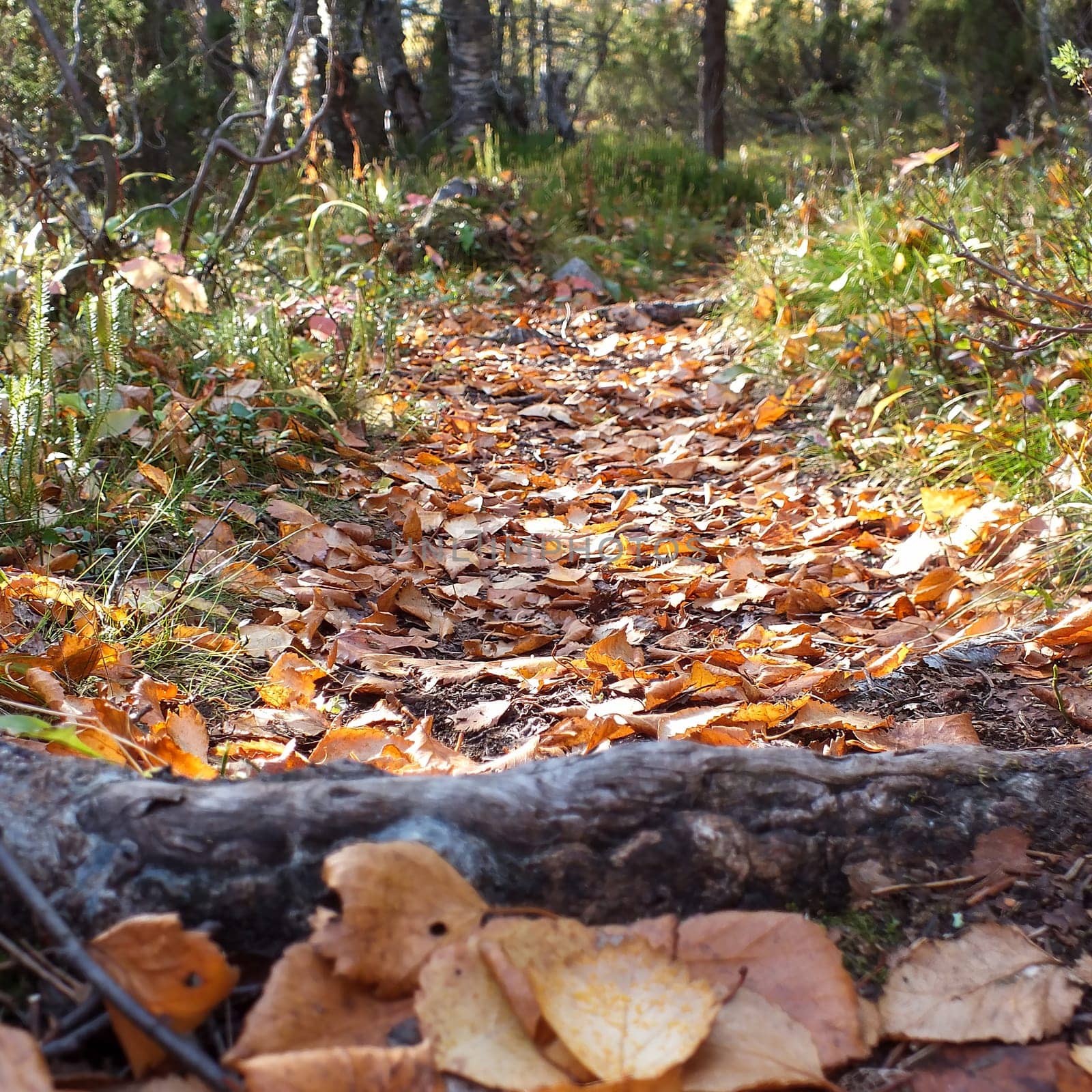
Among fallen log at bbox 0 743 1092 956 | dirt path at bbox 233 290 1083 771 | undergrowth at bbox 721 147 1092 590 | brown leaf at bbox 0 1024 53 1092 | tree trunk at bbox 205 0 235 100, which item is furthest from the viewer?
tree trunk at bbox 205 0 235 100

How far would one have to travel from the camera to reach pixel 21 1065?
0.62m

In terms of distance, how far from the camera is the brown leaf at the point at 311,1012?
27.3 inches

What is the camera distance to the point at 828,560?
243cm

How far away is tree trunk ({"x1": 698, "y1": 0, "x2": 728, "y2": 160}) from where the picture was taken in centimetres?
963

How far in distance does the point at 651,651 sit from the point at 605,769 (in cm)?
97

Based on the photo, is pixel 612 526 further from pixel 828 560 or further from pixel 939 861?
pixel 939 861

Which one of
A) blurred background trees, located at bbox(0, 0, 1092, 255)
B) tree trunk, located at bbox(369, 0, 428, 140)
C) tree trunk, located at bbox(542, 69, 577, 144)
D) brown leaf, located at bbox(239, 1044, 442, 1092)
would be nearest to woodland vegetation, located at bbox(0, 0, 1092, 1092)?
brown leaf, located at bbox(239, 1044, 442, 1092)

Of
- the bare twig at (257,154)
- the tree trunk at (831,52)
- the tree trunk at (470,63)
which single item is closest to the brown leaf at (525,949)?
the bare twig at (257,154)

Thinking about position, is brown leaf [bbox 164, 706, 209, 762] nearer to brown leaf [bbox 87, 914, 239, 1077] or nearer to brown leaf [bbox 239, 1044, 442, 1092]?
brown leaf [bbox 87, 914, 239, 1077]

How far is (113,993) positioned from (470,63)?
9.86 meters

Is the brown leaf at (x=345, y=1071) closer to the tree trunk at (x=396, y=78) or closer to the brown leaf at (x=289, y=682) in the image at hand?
the brown leaf at (x=289, y=682)

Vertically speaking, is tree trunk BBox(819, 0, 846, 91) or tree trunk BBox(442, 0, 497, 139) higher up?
tree trunk BBox(819, 0, 846, 91)

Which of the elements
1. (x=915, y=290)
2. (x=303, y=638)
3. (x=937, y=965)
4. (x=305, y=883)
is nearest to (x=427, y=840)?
(x=305, y=883)

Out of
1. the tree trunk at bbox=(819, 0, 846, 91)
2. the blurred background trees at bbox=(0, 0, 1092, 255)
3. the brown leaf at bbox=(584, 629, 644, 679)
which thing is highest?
the tree trunk at bbox=(819, 0, 846, 91)
